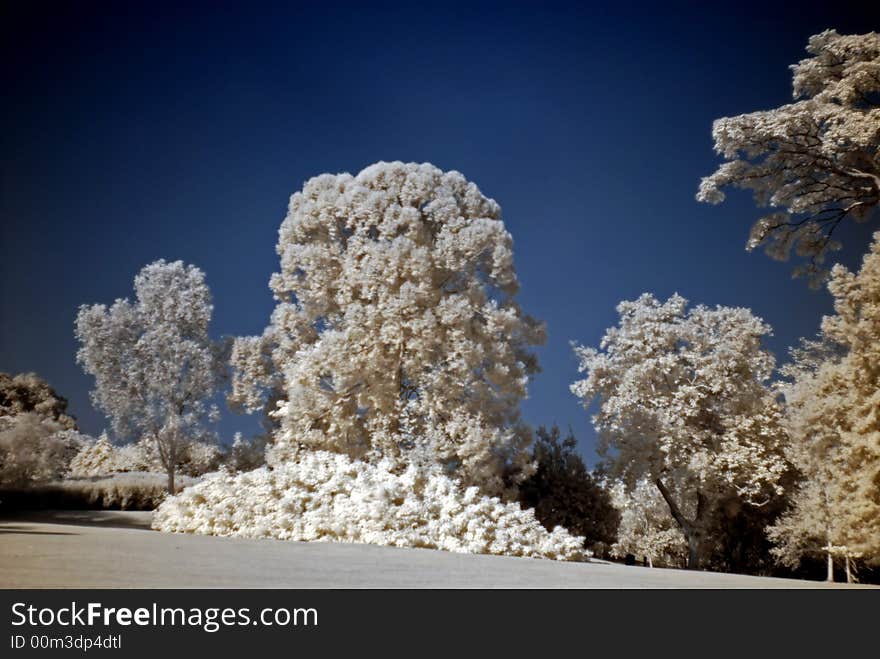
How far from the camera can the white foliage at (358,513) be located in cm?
583

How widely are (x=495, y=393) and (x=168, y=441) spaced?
5474 mm

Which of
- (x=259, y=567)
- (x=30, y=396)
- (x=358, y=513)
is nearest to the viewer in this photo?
(x=259, y=567)

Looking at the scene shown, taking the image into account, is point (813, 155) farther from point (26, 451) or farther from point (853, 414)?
point (26, 451)

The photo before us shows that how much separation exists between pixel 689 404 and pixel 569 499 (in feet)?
11.0

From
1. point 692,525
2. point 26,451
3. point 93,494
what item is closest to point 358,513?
point 26,451

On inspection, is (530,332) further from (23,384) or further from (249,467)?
(23,384)

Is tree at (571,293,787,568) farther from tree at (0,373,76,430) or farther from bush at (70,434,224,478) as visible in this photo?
tree at (0,373,76,430)

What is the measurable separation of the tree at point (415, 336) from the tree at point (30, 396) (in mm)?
4598

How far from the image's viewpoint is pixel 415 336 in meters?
8.38

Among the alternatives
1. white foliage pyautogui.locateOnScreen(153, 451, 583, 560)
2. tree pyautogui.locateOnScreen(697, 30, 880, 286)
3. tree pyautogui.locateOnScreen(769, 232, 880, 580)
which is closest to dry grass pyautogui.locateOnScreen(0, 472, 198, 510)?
white foliage pyautogui.locateOnScreen(153, 451, 583, 560)

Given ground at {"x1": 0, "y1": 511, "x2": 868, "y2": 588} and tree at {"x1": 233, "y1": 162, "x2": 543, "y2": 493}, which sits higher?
tree at {"x1": 233, "y1": 162, "x2": 543, "y2": 493}

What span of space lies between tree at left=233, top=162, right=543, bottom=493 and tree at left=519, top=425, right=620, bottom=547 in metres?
0.99

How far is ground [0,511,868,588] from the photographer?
9.49 feet
